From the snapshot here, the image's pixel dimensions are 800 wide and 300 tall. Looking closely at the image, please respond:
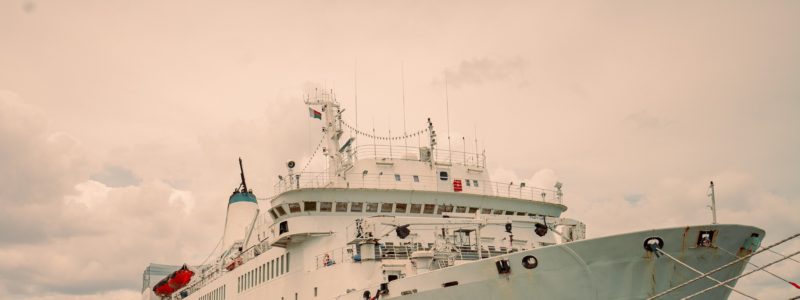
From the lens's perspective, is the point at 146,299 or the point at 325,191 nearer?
the point at 325,191

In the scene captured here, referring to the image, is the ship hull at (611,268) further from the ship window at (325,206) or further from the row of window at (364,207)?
the ship window at (325,206)

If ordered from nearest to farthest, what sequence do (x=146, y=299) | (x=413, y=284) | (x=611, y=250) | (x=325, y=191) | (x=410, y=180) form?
(x=611, y=250), (x=413, y=284), (x=325, y=191), (x=410, y=180), (x=146, y=299)

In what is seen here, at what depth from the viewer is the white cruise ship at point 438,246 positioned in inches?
687

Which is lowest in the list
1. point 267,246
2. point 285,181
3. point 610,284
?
point 610,284

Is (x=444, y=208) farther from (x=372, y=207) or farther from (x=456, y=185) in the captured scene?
(x=372, y=207)

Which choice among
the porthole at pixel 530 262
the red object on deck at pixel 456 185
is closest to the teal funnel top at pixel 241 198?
the red object on deck at pixel 456 185

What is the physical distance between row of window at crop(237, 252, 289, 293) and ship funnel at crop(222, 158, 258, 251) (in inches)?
613

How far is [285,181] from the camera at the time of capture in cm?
2775

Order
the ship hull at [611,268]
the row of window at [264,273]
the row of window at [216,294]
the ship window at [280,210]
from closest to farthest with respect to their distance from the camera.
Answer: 1. the ship hull at [611,268]
2. the row of window at [264,273]
3. the ship window at [280,210]
4. the row of window at [216,294]

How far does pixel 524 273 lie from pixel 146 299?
2126 inches

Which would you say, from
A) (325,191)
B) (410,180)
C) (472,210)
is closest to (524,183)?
(472,210)

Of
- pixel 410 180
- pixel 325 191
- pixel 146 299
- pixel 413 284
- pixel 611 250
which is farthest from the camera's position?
pixel 146 299

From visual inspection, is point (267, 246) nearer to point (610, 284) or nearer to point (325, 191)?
point (325, 191)

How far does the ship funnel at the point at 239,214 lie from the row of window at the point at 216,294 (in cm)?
677
